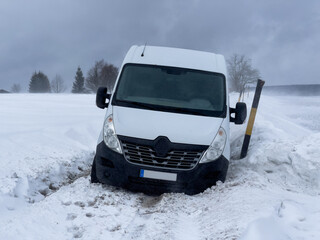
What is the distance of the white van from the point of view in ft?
15.8

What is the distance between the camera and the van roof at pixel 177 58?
614 centimetres

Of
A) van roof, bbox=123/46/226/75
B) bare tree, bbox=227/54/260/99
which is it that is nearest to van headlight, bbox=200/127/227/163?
van roof, bbox=123/46/226/75

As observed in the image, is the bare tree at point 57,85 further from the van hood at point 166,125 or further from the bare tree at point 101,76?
the van hood at point 166,125

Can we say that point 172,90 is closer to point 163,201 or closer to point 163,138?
point 163,138

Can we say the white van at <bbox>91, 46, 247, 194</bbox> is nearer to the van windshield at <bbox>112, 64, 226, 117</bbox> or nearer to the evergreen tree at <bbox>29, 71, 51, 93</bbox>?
the van windshield at <bbox>112, 64, 226, 117</bbox>

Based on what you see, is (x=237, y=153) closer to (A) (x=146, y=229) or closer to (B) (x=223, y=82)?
(B) (x=223, y=82)

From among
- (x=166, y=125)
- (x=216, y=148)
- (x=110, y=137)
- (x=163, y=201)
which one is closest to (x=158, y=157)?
(x=166, y=125)

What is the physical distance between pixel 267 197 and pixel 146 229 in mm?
1770

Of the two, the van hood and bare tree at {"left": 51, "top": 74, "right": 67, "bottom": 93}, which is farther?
bare tree at {"left": 51, "top": 74, "right": 67, "bottom": 93}

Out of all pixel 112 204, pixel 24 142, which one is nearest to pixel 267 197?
pixel 112 204

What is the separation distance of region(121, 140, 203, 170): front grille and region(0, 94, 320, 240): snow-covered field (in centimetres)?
46

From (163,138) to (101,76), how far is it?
275ft

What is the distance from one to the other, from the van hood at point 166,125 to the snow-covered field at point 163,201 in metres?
0.83

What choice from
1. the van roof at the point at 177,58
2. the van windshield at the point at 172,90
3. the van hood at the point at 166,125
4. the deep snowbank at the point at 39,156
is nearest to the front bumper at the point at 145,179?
the van hood at the point at 166,125
